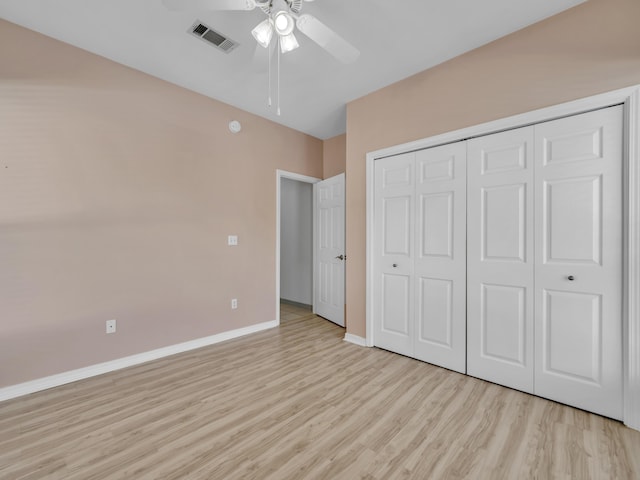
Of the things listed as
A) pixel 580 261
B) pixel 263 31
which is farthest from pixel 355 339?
pixel 263 31

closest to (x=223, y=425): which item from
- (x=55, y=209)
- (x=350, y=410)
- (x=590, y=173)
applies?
(x=350, y=410)

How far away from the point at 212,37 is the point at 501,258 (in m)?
2.89

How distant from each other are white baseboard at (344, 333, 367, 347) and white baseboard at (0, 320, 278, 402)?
1.22 meters

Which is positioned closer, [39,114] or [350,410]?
[350,410]

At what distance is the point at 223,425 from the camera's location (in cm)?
179

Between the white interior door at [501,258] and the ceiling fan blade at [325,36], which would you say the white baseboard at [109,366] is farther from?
the ceiling fan blade at [325,36]

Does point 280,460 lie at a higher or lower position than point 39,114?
lower

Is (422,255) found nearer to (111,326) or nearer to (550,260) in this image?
(550,260)

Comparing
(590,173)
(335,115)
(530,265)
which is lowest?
(530,265)

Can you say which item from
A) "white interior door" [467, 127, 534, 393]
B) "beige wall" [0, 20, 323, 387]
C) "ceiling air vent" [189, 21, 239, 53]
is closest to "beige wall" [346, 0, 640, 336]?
"white interior door" [467, 127, 534, 393]

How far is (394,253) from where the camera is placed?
291 centimetres

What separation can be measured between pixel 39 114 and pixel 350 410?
3.25 m

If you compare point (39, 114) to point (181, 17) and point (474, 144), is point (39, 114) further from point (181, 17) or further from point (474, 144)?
point (474, 144)

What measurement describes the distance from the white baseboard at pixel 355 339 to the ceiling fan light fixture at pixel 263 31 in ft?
9.34
